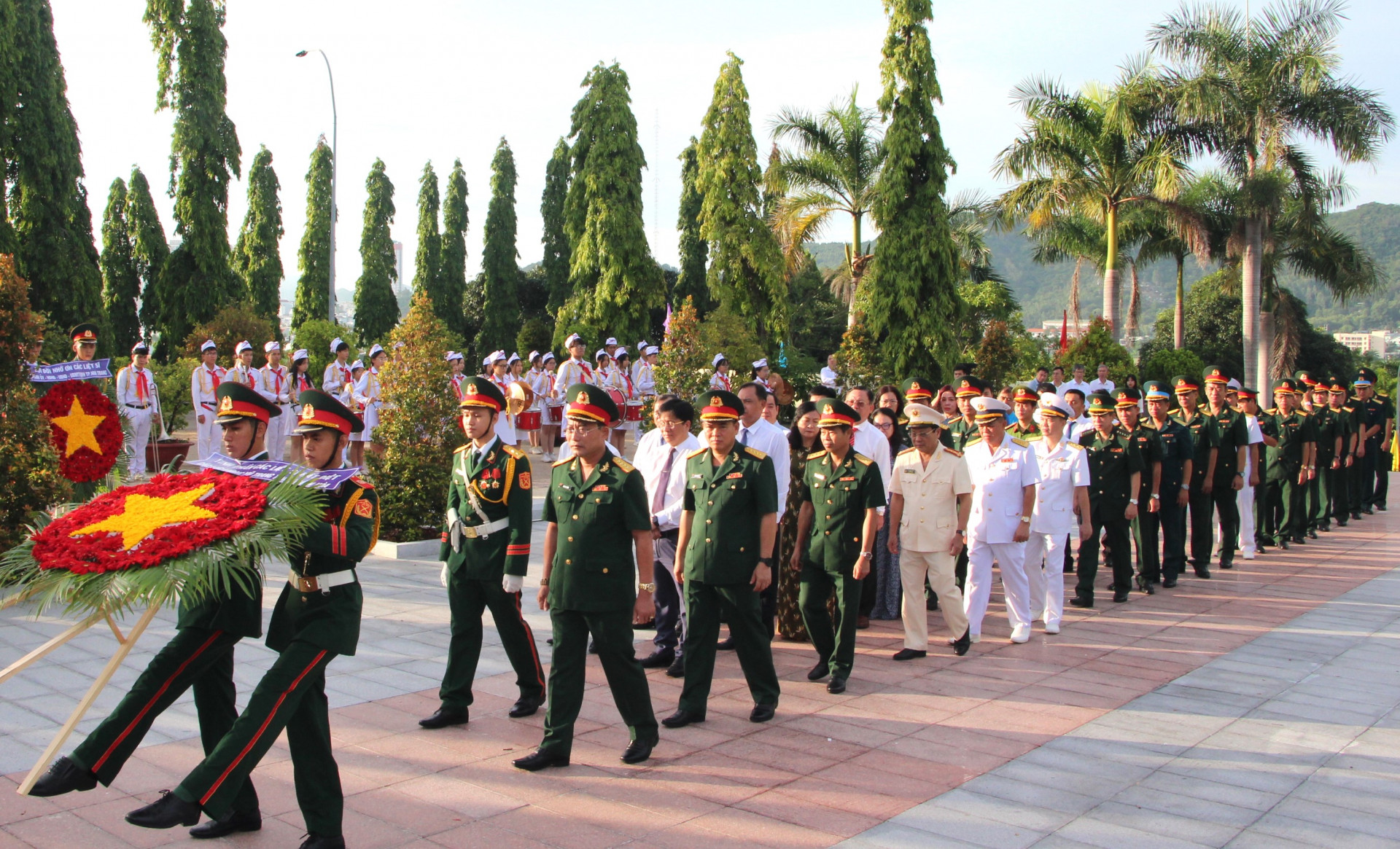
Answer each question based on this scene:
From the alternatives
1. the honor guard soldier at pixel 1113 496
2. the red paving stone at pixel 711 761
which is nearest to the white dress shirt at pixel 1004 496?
the red paving stone at pixel 711 761

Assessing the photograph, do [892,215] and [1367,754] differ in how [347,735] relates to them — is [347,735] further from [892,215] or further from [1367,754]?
[892,215]

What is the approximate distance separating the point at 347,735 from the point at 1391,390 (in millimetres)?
35203

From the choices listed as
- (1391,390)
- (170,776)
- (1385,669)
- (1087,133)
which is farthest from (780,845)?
(1391,390)

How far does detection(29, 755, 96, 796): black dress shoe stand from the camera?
389cm

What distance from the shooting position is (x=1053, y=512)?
831cm

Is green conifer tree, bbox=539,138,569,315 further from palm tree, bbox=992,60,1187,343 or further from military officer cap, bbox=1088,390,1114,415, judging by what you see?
military officer cap, bbox=1088,390,1114,415

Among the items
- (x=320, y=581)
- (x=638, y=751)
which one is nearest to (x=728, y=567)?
(x=638, y=751)

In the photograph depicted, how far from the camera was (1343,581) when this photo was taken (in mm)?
10742

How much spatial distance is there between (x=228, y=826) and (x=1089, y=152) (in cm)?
2645

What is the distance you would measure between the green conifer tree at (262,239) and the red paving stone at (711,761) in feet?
121

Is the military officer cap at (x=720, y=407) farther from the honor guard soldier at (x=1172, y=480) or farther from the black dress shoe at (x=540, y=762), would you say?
the honor guard soldier at (x=1172, y=480)

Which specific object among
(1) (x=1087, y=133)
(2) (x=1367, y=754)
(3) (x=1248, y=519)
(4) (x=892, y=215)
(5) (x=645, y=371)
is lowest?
(2) (x=1367, y=754)

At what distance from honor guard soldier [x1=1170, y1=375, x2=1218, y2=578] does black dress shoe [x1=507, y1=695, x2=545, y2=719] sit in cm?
781

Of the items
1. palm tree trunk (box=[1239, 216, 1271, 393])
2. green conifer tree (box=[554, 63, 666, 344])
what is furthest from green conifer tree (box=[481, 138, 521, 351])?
palm tree trunk (box=[1239, 216, 1271, 393])
